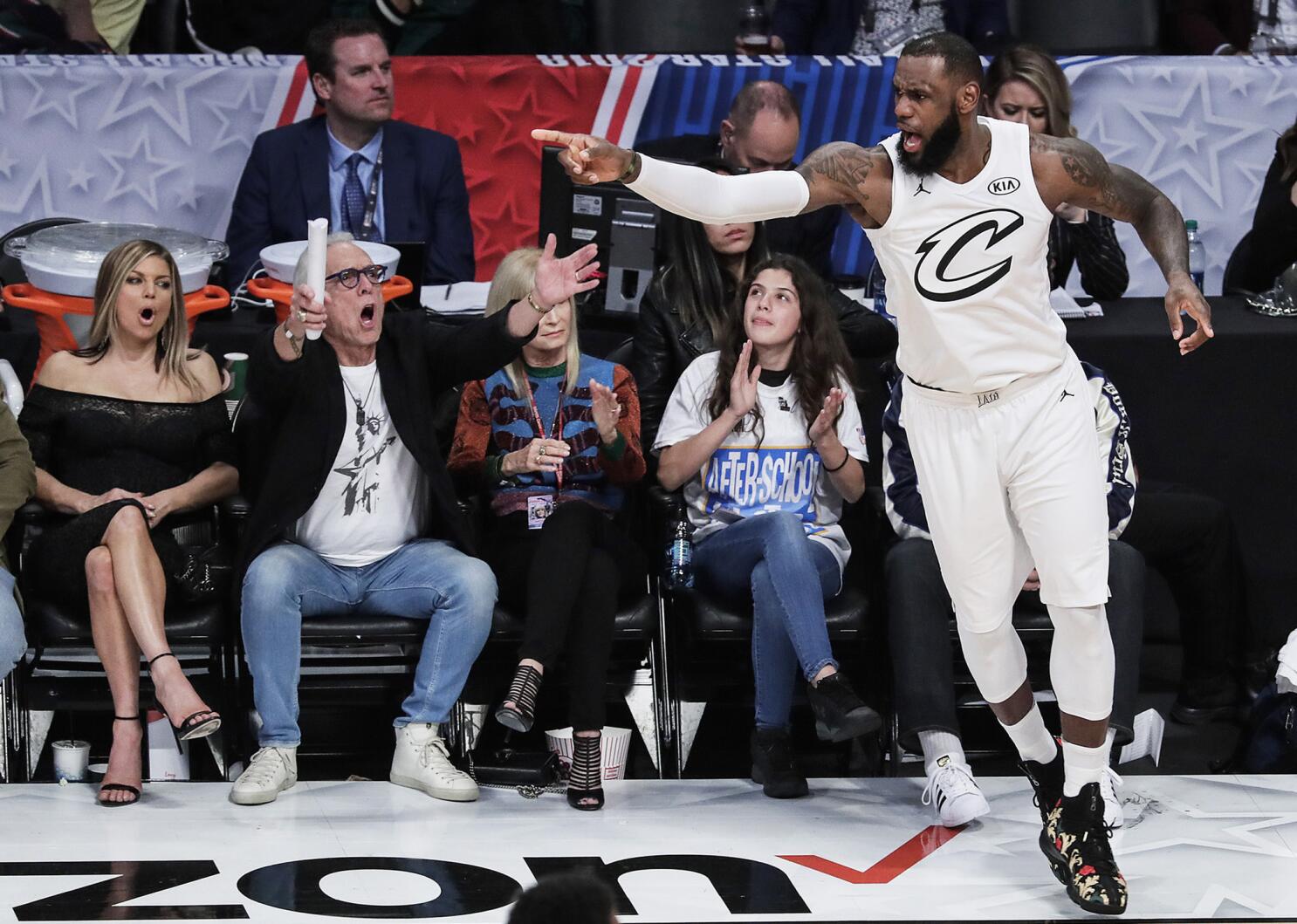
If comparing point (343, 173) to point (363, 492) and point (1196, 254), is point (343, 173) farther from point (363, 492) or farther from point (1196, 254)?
point (1196, 254)

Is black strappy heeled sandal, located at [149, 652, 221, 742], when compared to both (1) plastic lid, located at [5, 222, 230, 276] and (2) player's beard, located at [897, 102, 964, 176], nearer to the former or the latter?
(1) plastic lid, located at [5, 222, 230, 276]

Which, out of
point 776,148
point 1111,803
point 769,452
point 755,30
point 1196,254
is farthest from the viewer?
point 755,30

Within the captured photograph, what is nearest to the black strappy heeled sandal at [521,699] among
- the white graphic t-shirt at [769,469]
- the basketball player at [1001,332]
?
the white graphic t-shirt at [769,469]

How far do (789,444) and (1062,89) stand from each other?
1.45m

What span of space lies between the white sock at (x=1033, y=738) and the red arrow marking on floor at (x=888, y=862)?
31cm

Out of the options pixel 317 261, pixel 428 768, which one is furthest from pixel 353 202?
pixel 428 768

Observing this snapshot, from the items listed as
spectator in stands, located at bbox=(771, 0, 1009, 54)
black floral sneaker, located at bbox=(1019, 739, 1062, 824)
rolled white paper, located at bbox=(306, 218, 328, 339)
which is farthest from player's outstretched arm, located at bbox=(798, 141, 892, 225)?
spectator in stands, located at bbox=(771, 0, 1009, 54)

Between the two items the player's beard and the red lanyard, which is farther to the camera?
the red lanyard

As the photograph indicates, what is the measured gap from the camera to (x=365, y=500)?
487 centimetres

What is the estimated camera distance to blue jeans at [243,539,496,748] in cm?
461

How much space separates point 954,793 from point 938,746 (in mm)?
154

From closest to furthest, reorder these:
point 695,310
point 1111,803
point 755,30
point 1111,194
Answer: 1. point 1111,194
2. point 1111,803
3. point 695,310
4. point 755,30

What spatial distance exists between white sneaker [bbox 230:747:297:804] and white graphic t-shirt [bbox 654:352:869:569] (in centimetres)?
120

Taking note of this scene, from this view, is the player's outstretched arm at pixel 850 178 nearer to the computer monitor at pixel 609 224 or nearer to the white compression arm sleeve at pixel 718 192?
the white compression arm sleeve at pixel 718 192
